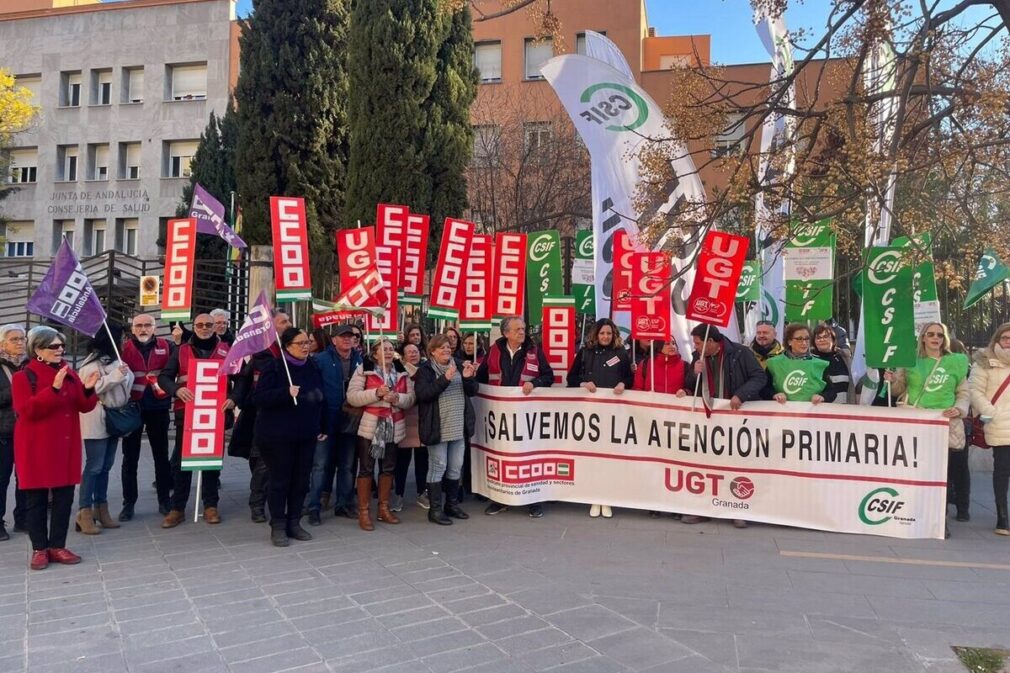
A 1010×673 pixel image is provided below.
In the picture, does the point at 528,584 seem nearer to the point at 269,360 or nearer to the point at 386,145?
the point at 269,360

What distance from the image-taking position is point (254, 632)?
173 inches

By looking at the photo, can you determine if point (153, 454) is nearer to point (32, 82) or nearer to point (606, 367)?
point (606, 367)

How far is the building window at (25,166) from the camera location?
35.3 meters

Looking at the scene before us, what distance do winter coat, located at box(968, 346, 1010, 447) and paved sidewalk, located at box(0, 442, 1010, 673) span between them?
3.13 ft

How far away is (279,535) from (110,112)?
113 ft

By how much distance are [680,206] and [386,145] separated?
9216mm

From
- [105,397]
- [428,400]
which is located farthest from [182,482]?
[428,400]

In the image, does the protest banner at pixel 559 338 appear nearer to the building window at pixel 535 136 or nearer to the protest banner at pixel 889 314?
the protest banner at pixel 889 314

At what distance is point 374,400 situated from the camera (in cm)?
679

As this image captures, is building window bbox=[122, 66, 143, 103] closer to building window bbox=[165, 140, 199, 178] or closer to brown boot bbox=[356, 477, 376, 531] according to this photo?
building window bbox=[165, 140, 199, 178]

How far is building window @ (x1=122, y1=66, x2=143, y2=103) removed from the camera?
34.4 m

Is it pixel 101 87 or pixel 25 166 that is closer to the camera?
pixel 101 87

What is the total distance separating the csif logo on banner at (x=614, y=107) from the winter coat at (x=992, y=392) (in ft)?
14.8

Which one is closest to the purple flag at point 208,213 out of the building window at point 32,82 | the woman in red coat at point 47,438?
the woman in red coat at point 47,438
